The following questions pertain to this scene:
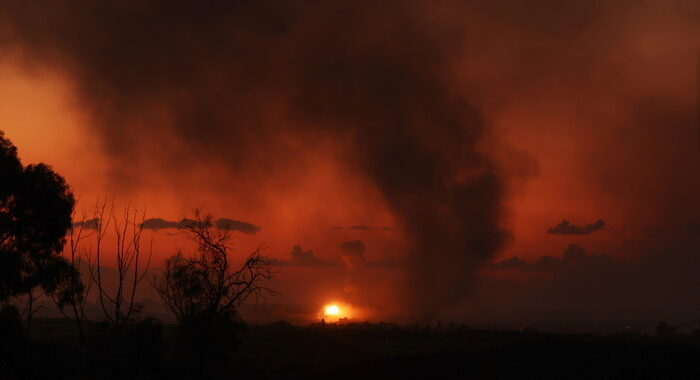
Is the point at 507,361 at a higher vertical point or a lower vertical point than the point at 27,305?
lower

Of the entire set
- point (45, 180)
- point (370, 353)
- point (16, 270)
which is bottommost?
point (370, 353)

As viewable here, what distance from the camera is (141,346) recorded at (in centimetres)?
4450

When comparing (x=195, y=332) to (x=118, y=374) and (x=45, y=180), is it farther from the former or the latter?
(x=45, y=180)

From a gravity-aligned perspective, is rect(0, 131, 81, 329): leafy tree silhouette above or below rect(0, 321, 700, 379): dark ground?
above

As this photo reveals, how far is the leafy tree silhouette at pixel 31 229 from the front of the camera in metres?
40.4

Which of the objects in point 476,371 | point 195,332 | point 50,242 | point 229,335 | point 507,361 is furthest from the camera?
point 229,335

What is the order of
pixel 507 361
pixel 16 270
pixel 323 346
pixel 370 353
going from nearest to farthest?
pixel 16 270
pixel 507 361
pixel 370 353
pixel 323 346

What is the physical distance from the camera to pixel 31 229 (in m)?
42.1

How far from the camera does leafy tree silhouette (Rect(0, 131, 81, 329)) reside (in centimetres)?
4041

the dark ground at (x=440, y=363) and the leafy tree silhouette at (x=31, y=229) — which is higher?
the leafy tree silhouette at (x=31, y=229)

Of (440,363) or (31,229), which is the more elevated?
(31,229)

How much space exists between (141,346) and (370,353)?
204 feet

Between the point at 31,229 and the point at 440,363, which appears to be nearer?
the point at 31,229

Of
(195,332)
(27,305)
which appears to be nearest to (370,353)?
(195,332)
